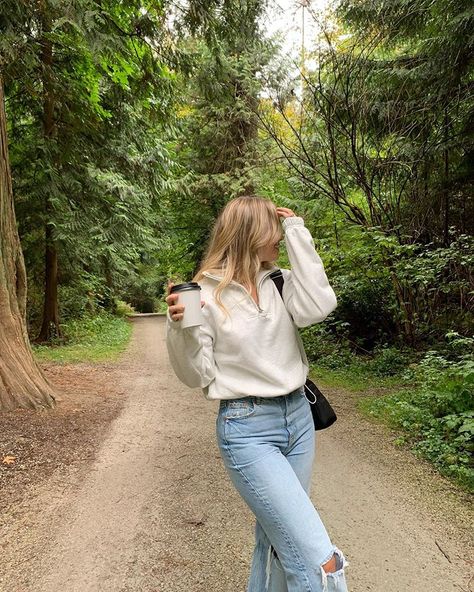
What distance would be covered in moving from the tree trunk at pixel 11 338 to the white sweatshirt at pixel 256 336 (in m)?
4.32

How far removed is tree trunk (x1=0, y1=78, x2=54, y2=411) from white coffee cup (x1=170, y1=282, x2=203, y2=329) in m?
4.46

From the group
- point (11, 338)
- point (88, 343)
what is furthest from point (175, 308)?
point (88, 343)

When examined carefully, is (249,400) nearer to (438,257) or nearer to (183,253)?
(438,257)

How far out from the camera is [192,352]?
1.77m

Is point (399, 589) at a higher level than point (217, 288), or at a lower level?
lower

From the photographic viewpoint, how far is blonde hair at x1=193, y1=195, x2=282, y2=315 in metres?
2.01

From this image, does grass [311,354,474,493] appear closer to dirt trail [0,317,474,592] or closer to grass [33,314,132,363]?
dirt trail [0,317,474,592]

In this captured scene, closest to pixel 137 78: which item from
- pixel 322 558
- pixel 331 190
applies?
pixel 331 190

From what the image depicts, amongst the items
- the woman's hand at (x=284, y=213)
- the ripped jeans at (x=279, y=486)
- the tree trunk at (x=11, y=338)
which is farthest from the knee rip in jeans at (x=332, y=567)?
the tree trunk at (x=11, y=338)

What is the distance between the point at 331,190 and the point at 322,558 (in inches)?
279

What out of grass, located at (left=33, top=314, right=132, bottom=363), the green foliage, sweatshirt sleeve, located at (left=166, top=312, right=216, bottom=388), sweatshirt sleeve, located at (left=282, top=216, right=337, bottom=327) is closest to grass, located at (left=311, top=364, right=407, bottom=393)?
the green foliage

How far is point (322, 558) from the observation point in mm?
1633

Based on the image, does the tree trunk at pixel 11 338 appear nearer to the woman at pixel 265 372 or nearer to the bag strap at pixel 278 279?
the woman at pixel 265 372

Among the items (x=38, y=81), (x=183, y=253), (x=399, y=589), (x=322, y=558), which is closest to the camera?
(x=322, y=558)
